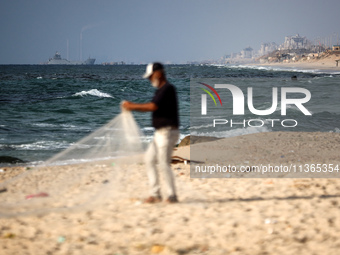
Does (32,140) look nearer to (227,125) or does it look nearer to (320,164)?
(227,125)

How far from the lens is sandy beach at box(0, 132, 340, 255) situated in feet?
14.3

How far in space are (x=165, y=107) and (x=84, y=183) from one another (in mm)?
2488

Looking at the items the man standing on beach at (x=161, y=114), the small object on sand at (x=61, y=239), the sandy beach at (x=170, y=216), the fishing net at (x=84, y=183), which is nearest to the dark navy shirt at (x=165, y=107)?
the man standing on beach at (x=161, y=114)

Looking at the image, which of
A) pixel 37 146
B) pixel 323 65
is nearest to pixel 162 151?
pixel 37 146

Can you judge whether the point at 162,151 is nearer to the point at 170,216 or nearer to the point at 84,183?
the point at 170,216

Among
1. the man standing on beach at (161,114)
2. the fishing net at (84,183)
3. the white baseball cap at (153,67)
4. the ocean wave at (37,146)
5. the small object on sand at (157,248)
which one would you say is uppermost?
the white baseball cap at (153,67)

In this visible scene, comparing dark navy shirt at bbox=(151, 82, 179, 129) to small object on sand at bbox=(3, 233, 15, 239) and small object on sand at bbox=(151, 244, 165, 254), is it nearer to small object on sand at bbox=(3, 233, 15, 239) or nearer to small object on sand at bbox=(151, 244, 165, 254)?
small object on sand at bbox=(151, 244, 165, 254)

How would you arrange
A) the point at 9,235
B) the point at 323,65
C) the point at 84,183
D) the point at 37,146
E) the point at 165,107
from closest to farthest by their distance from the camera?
1. the point at 9,235
2. the point at 165,107
3. the point at 84,183
4. the point at 37,146
5. the point at 323,65

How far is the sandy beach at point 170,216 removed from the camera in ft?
14.3

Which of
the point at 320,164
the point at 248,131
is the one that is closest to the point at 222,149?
the point at 320,164

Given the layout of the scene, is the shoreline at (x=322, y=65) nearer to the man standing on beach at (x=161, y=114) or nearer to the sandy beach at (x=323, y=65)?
the sandy beach at (x=323, y=65)

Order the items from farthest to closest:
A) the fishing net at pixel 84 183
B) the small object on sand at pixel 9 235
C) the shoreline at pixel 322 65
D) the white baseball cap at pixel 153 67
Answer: the shoreline at pixel 322 65 < the fishing net at pixel 84 183 < the white baseball cap at pixel 153 67 < the small object on sand at pixel 9 235

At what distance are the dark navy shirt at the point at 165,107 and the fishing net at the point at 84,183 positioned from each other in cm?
51

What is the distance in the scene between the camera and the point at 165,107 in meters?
4.98
